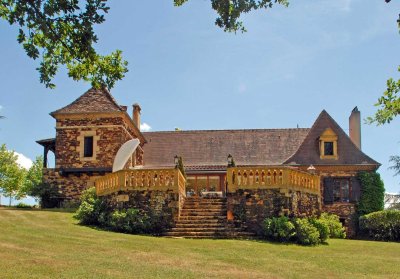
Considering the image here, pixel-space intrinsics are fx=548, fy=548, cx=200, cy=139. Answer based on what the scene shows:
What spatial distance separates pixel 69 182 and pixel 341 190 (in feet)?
51.0

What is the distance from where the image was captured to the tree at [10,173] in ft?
178

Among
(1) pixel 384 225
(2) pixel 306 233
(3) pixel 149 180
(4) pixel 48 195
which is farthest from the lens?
(4) pixel 48 195

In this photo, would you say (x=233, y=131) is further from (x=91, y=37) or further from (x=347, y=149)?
(x=91, y=37)

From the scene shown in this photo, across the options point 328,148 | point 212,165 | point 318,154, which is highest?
point 328,148

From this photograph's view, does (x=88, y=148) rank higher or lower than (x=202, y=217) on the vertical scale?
higher

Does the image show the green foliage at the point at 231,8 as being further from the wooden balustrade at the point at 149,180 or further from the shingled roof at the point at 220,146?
the shingled roof at the point at 220,146

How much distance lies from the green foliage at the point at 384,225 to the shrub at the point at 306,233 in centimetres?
697

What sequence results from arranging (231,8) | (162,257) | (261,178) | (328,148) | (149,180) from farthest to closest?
1. (328,148)
2. (261,178)
3. (149,180)
4. (162,257)
5. (231,8)

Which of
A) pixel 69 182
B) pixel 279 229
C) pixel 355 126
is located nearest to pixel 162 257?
pixel 279 229

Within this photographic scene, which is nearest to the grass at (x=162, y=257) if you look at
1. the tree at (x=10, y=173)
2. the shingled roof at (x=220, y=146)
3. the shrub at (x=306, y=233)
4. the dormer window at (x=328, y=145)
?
the shrub at (x=306, y=233)

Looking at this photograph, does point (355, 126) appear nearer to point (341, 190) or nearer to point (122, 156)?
point (341, 190)

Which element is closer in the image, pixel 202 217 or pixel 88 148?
pixel 202 217

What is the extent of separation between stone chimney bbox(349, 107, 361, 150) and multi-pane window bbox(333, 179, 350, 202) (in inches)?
171

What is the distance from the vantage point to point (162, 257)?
14.5 meters
